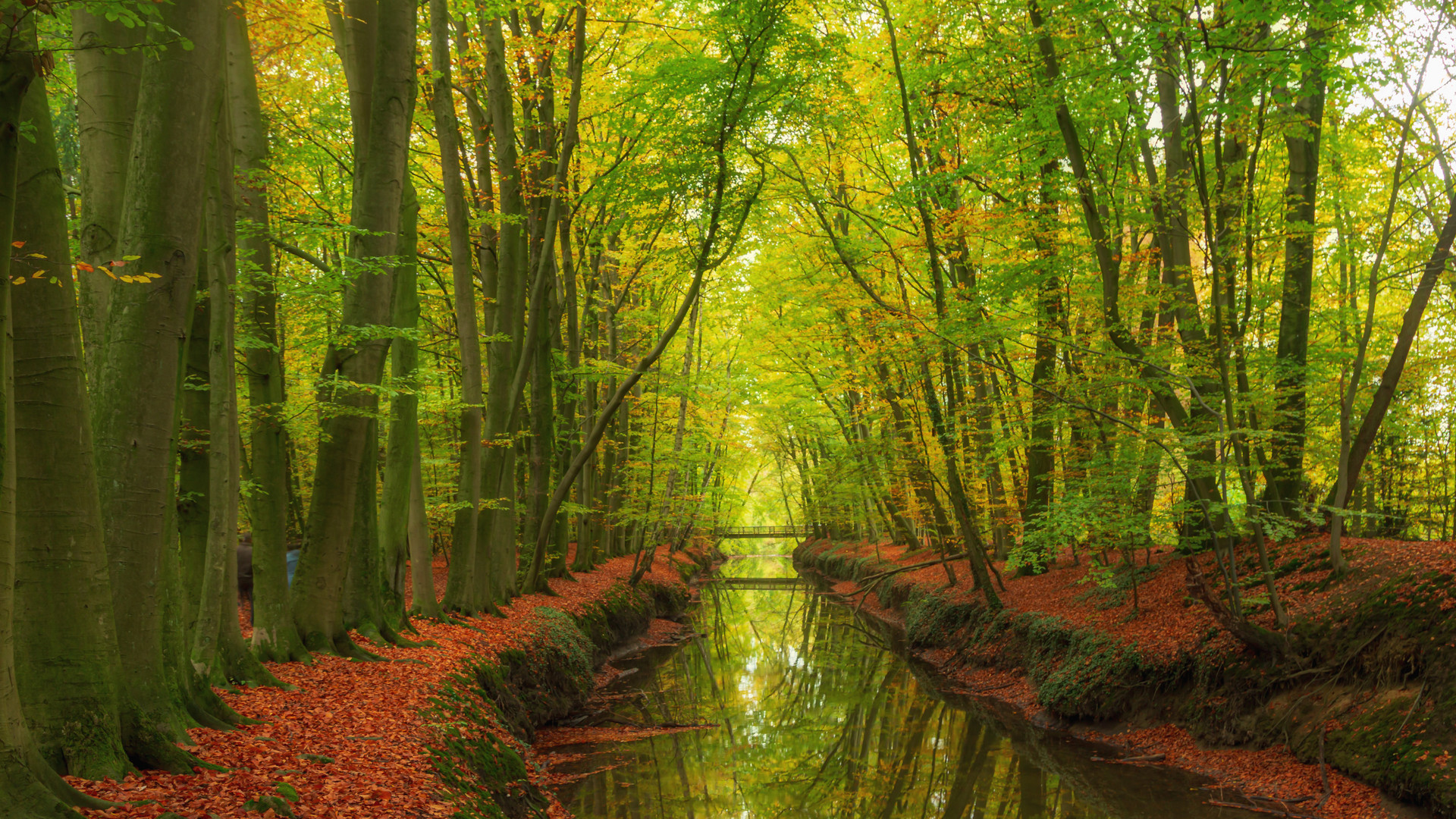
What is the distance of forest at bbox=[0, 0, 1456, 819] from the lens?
13.9 feet

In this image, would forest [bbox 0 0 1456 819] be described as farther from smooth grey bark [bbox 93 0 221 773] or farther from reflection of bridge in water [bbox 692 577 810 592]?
reflection of bridge in water [bbox 692 577 810 592]

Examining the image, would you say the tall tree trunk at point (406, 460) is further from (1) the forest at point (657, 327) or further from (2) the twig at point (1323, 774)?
(2) the twig at point (1323, 774)

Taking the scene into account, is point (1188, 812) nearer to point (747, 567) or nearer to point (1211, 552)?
point (1211, 552)

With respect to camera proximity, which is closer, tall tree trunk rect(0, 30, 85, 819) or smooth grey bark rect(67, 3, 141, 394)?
tall tree trunk rect(0, 30, 85, 819)

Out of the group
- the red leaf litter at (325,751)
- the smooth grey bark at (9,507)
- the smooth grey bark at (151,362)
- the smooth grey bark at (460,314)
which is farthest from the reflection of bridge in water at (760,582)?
the smooth grey bark at (9,507)

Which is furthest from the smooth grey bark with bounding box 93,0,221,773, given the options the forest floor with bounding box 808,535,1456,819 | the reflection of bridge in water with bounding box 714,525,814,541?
the reflection of bridge in water with bounding box 714,525,814,541

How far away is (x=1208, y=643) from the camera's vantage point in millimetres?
9109

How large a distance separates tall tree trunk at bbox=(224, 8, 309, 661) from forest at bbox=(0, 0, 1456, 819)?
41mm

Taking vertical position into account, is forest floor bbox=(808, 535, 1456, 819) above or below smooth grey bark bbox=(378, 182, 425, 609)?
below

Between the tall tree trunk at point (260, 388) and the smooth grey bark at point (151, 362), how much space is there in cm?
291

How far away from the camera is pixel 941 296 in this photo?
12.4 meters

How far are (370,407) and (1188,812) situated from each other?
825cm

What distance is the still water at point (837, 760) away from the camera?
7848mm

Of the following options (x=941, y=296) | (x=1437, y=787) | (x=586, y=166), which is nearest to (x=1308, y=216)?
(x=941, y=296)
